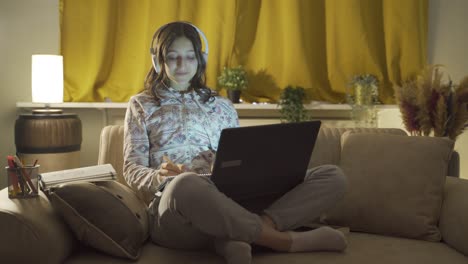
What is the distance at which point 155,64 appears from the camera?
7.03ft

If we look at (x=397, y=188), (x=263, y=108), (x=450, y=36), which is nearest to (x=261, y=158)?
(x=397, y=188)

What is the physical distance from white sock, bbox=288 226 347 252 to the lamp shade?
189 cm

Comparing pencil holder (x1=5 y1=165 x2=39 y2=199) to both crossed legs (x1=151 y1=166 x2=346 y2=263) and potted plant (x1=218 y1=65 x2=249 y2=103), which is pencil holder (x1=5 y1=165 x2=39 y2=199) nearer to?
crossed legs (x1=151 y1=166 x2=346 y2=263)

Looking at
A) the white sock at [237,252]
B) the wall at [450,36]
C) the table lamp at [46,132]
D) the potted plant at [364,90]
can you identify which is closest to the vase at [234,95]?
the potted plant at [364,90]

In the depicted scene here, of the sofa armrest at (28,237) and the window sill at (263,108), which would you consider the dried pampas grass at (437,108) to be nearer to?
the window sill at (263,108)

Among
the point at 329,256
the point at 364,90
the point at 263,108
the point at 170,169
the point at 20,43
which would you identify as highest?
the point at 20,43

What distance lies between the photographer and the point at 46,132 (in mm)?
2854

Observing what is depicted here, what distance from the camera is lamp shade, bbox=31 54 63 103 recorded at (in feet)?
9.86

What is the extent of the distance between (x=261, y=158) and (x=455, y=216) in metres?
0.70

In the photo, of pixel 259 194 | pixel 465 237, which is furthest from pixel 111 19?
pixel 465 237

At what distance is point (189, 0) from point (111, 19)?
18.9 inches

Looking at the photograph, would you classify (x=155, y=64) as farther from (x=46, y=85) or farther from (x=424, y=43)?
(x=424, y=43)

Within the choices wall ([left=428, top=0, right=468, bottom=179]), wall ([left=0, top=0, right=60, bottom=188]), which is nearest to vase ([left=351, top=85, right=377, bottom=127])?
wall ([left=428, top=0, right=468, bottom=179])

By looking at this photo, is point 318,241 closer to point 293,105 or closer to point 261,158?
point 261,158
